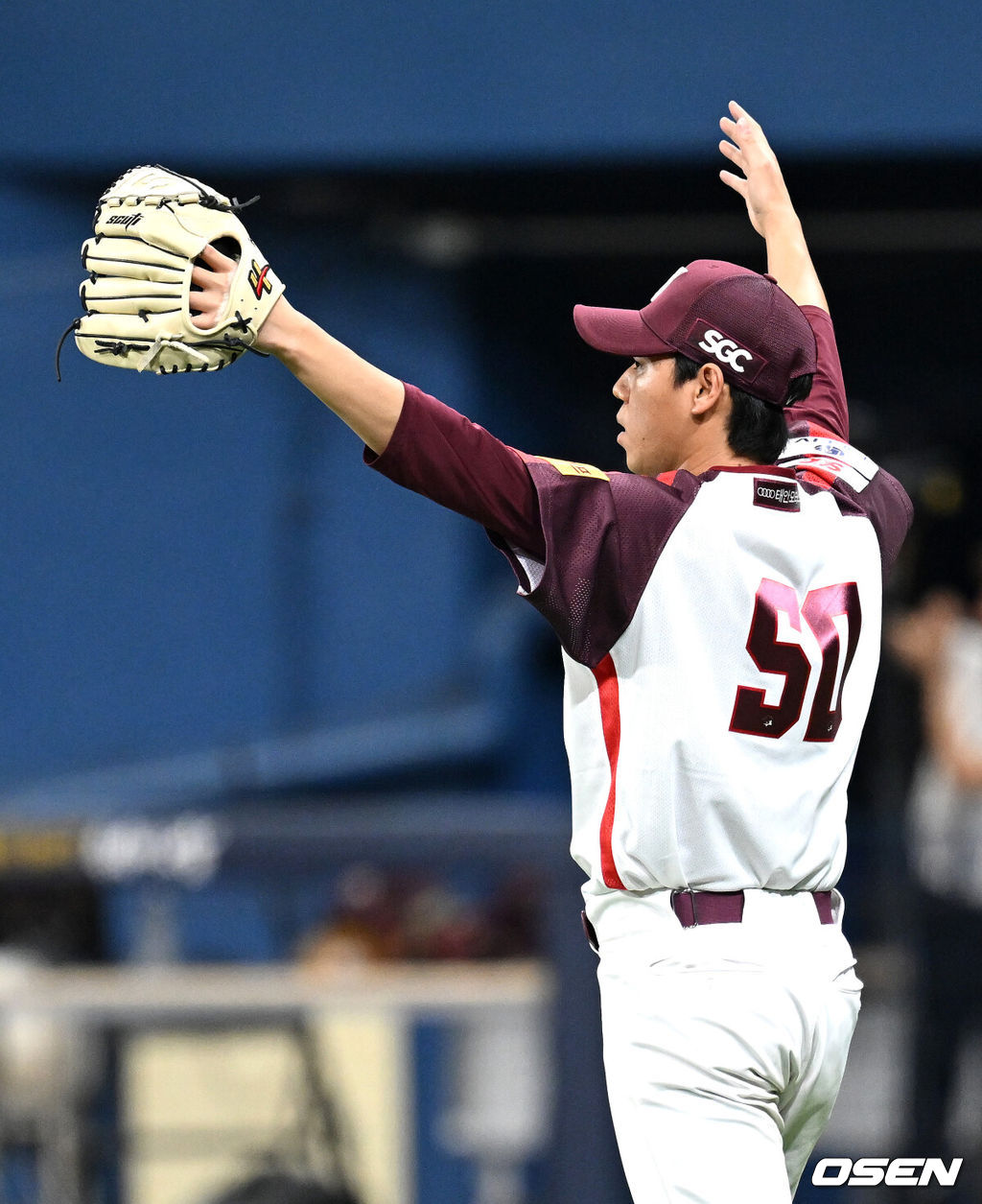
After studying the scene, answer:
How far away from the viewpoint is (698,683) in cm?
191

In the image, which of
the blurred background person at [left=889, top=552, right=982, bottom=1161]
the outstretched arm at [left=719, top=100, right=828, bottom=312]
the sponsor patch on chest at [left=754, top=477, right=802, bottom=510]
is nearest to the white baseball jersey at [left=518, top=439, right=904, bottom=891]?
the sponsor patch on chest at [left=754, top=477, right=802, bottom=510]

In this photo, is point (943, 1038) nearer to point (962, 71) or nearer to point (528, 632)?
point (962, 71)

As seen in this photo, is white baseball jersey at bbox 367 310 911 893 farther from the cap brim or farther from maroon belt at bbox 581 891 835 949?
the cap brim

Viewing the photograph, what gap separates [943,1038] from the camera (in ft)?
13.5

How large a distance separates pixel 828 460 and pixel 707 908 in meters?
0.58

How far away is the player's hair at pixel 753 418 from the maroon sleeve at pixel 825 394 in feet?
0.90

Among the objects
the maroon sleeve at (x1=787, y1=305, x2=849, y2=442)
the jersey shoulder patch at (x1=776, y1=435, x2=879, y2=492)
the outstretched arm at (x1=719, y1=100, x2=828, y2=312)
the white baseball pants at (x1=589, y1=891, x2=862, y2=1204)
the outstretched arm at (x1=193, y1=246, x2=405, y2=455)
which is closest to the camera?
the outstretched arm at (x1=193, y1=246, x2=405, y2=455)

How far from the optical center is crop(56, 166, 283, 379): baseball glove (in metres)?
1.78

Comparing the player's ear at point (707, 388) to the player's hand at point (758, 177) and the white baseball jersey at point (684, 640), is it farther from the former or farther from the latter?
the player's hand at point (758, 177)

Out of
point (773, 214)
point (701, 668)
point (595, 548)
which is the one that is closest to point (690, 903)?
point (701, 668)

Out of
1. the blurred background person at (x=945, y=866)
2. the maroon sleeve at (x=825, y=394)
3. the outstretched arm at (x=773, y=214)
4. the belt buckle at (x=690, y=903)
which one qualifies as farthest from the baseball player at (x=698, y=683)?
the blurred background person at (x=945, y=866)

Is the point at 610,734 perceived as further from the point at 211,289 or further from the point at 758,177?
the point at 758,177

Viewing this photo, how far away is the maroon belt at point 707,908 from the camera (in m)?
1.94

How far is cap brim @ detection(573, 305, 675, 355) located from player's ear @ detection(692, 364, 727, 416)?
0.04 metres
